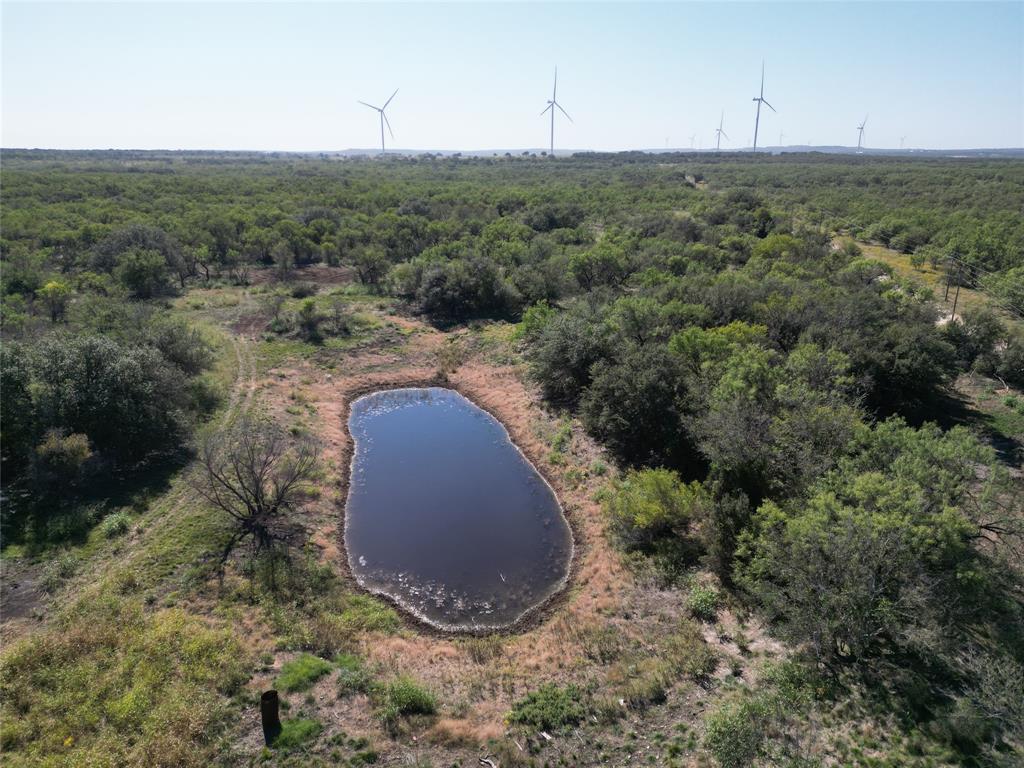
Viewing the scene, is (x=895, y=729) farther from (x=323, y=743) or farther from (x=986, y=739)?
(x=323, y=743)

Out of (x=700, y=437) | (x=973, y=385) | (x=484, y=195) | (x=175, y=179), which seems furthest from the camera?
(x=175, y=179)

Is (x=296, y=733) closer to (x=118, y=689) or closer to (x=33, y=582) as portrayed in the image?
(x=118, y=689)

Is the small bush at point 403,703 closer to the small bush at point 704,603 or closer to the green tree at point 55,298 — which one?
the small bush at point 704,603

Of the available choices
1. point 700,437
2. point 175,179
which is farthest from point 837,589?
point 175,179

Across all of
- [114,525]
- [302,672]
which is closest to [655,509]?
[302,672]

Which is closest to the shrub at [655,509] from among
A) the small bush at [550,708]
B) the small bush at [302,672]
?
the small bush at [550,708]

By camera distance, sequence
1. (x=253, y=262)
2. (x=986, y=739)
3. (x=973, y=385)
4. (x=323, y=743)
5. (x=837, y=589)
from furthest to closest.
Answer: (x=253, y=262)
(x=973, y=385)
(x=837, y=589)
(x=323, y=743)
(x=986, y=739)
